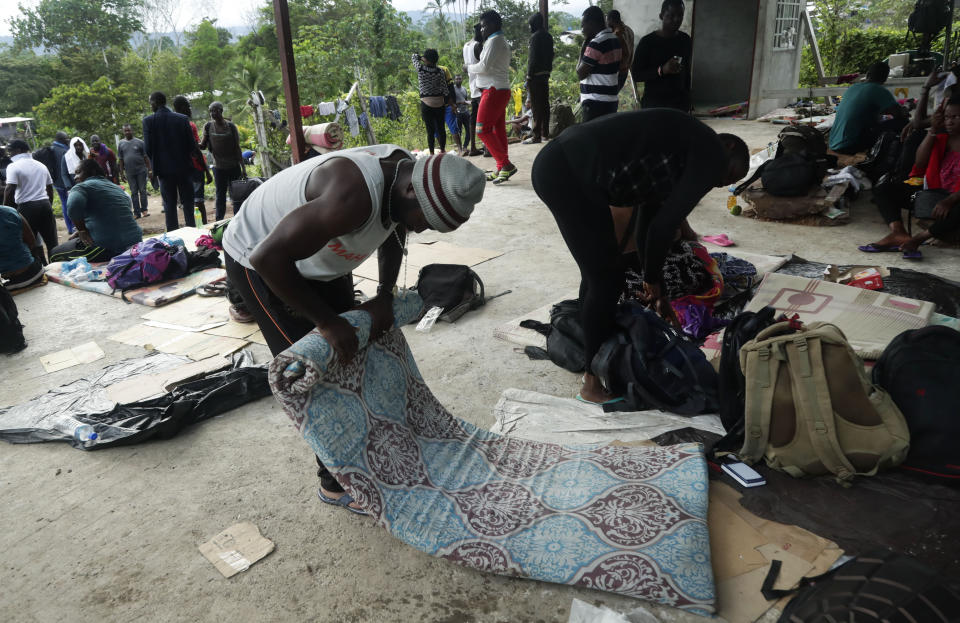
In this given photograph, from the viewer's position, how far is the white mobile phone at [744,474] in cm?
234

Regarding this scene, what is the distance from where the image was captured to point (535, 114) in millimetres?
10180

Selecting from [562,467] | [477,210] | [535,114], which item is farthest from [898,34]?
[562,467]

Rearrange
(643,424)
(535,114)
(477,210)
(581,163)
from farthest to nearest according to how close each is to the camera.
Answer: (535,114), (477,210), (643,424), (581,163)

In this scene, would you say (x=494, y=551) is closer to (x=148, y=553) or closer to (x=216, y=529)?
(x=216, y=529)

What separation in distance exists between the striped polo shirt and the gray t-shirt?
8.02 metres

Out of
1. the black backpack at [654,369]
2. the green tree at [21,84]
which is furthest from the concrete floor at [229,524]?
the green tree at [21,84]

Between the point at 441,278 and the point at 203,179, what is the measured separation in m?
5.61

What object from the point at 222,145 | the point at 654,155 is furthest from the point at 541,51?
the point at 654,155

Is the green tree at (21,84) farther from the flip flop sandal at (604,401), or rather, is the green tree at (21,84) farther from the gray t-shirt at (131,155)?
the flip flop sandal at (604,401)

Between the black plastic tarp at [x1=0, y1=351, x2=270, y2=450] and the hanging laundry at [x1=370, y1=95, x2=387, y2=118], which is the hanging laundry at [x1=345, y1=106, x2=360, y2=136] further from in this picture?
the black plastic tarp at [x1=0, y1=351, x2=270, y2=450]

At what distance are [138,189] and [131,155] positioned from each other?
93 centimetres

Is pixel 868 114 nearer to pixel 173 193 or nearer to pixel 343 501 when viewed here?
pixel 343 501

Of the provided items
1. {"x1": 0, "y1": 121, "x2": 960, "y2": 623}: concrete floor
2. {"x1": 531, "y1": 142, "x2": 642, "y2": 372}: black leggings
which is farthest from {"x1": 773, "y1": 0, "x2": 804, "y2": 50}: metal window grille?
{"x1": 531, "y1": 142, "x2": 642, "y2": 372}: black leggings

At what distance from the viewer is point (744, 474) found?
2.38 metres
